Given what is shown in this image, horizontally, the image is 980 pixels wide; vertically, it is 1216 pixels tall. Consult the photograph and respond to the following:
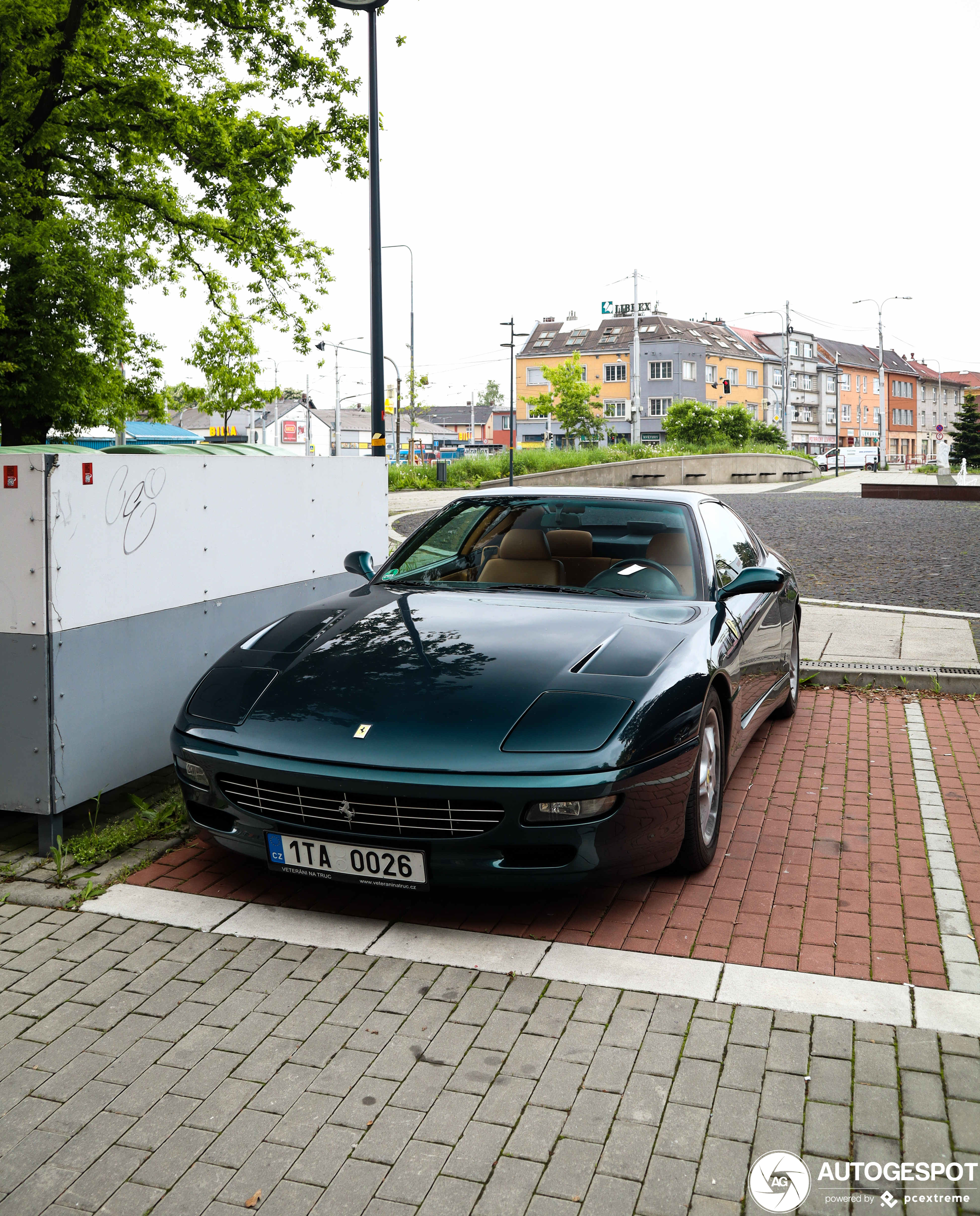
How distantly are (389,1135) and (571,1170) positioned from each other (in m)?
0.43

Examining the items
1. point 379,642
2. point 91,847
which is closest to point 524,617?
point 379,642

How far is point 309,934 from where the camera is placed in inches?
143

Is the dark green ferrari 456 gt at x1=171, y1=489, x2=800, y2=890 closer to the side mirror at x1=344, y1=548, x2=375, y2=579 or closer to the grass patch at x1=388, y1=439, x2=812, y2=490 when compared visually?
the side mirror at x1=344, y1=548, x2=375, y2=579

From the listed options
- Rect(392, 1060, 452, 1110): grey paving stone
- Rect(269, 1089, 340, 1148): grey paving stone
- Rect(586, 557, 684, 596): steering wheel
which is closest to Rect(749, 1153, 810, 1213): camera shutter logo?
Rect(392, 1060, 452, 1110): grey paving stone

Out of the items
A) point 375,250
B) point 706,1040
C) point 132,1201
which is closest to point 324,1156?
point 132,1201

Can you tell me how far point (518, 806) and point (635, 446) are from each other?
45.9 meters

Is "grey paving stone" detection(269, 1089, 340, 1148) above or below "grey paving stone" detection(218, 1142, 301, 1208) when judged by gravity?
above

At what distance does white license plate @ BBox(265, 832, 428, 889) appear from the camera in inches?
137

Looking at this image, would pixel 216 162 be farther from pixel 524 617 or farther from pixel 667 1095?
pixel 667 1095

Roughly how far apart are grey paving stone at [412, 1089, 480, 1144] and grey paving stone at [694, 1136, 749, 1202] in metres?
0.55

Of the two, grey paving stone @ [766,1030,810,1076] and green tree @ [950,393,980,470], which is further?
green tree @ [950,393,980,470]

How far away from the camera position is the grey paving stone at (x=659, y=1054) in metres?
2.81

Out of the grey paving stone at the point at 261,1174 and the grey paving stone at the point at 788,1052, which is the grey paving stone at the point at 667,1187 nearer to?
the grey paving stone at the point at 788,1052

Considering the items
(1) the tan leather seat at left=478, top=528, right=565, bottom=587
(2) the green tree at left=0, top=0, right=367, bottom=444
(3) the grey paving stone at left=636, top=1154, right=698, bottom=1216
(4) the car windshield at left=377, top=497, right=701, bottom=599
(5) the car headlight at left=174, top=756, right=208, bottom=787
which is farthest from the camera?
(2) the green tree at left=0, top=0, right=367, bottom=444
